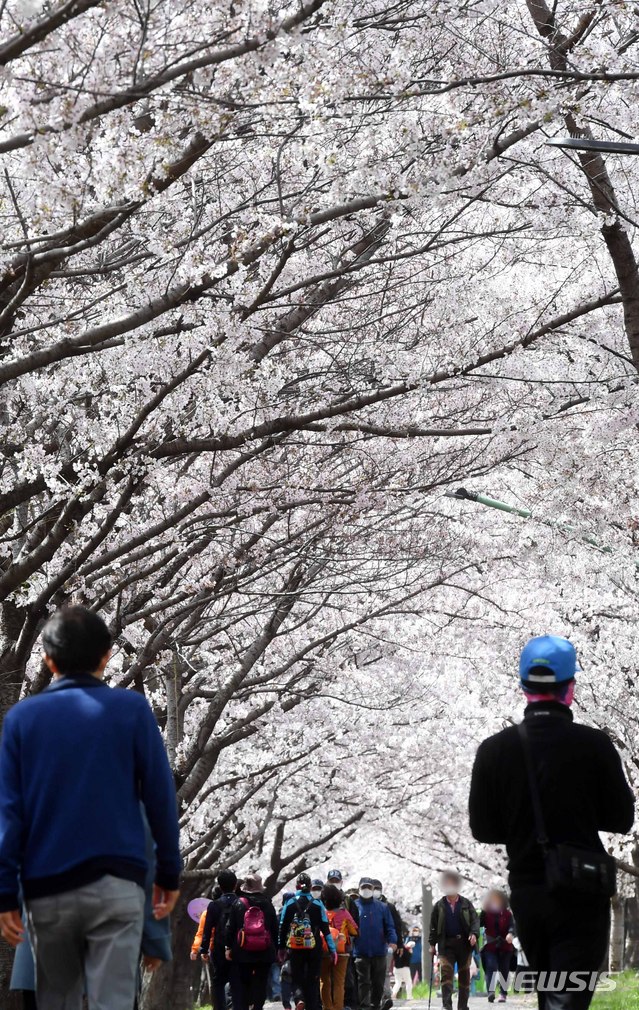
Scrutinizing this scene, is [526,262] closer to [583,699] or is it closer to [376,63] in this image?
[376,63]

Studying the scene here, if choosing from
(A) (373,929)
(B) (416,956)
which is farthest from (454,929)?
(B) (416,956)

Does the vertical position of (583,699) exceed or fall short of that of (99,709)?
it exceeds it

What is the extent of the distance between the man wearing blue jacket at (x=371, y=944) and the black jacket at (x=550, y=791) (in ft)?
38.8

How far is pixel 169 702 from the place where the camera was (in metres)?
14.2

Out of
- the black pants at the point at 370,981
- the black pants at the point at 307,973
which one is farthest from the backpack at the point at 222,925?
the black pants at the point at 370,981

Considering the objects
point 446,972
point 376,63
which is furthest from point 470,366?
point 446,972

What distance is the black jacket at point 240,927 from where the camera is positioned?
12.1 meters

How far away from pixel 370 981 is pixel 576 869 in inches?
518

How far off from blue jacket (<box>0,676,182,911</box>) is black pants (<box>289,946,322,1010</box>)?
957 centimetres

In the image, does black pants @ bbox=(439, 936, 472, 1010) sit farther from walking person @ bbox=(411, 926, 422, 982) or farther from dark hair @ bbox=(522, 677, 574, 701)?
walking person @ bbox=(411, 926, 422, 982)

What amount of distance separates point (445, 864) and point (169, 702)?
29288 millimetres

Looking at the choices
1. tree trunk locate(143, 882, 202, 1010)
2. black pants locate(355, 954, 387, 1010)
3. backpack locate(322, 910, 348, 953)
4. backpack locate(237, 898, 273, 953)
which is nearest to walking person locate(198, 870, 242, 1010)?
backpack locate(237, 898, 273, 953)

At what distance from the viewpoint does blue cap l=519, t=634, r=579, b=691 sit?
404cm

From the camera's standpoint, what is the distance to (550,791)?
3855mm
